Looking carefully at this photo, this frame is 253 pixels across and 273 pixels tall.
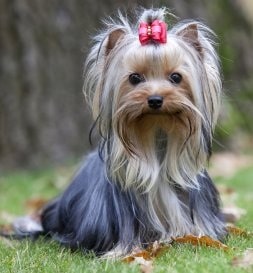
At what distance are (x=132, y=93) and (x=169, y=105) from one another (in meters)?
0.23

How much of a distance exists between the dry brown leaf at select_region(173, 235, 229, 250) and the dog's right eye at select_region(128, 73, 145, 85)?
0.97m

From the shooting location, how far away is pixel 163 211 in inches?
209

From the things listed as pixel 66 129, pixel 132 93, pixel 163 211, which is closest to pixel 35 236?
pixel 163 211

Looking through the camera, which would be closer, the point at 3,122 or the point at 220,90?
the point at 220,90

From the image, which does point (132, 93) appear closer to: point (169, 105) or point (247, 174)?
point (169, 105)

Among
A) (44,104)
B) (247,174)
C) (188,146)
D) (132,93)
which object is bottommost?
(247,174)

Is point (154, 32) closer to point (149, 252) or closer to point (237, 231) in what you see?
point (149, 252)

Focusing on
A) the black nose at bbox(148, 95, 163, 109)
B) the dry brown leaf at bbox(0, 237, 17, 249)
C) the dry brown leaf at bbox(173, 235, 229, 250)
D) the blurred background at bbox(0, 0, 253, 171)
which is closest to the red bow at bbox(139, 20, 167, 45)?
the black nose at bbox(148, 95, 163, 109)

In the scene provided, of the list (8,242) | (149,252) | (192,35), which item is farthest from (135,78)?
(8,242)

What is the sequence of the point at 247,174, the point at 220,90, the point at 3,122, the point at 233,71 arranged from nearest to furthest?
1. the point at 220,90
2. the point at 247,174
3. the point at 3,122
4. the point at 233,71

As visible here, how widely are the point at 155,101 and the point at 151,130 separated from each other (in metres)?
0.33

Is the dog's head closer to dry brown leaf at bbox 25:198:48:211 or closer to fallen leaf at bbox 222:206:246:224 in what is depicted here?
fallen leaf at bbox 222:206:246:224

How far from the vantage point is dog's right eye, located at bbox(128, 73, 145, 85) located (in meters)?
5.06

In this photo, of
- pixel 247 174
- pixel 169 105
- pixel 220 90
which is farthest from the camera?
pixel 247 174
